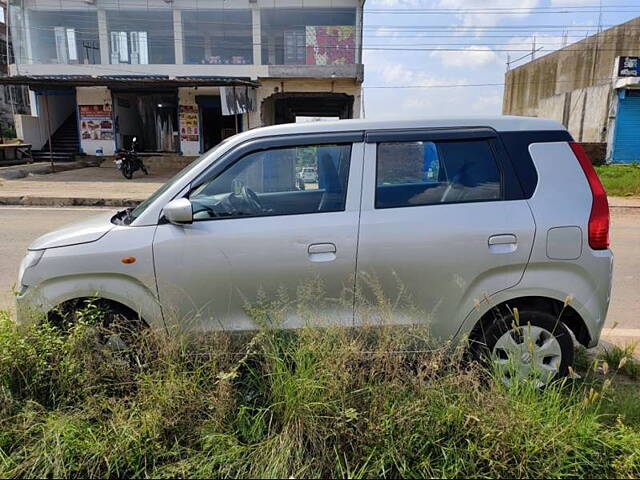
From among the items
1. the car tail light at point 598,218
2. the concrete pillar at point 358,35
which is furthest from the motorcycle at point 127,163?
the car tail light at point 598,218

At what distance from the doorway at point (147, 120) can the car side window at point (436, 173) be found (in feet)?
77.3

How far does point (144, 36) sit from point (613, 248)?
930 inches

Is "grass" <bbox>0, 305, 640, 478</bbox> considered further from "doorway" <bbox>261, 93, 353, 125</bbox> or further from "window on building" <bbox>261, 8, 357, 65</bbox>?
"doorway" <bbox>261, 93, 353, 125</bbox>

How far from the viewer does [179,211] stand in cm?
289

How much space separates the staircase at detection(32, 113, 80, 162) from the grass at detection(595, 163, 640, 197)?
2385cm

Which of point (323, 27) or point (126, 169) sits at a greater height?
point (323, 27)

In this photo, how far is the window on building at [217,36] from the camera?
23281 millimetres

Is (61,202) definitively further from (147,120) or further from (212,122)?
(147,120)

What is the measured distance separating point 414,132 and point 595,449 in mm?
2111

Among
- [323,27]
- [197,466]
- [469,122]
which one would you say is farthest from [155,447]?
[323,27]

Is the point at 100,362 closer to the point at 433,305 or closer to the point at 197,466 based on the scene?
the point at 197,466

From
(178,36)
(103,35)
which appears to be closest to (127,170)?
(178,36)

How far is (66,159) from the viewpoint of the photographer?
23.8 m

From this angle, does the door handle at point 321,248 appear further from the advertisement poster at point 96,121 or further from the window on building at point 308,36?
the advertisement poster at point 96,121
